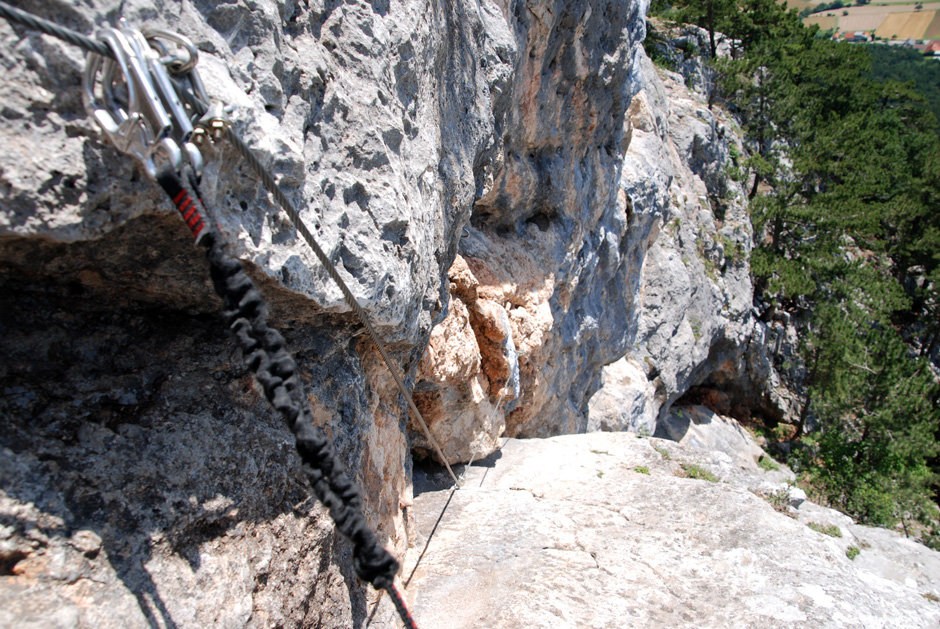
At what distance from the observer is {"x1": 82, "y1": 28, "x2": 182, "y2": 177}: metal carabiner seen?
1.72 metres

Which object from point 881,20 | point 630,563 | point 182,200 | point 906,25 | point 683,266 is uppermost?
point 881,20

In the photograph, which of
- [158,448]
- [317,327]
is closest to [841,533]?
[317,327]

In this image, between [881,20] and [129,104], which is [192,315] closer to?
[129,104]

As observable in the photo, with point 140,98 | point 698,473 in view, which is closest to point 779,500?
point 698,473

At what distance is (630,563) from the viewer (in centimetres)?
457

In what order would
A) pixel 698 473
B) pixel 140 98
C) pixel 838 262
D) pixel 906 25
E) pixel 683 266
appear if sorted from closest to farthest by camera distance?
pixel 140 98 < pixel 698 473 < pixel 683 266 < pixel 838 262 < pixel 906 25

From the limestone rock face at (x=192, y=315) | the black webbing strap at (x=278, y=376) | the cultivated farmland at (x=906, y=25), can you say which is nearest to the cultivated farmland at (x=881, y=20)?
the cultivated farmland at (x=906, y=25)

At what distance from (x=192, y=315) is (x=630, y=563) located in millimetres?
3978

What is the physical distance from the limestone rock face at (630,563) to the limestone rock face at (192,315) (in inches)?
41.7

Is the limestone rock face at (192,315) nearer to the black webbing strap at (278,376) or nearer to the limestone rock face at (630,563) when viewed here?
the black webbing strap at (278,376)

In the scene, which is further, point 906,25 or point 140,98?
point 906,25

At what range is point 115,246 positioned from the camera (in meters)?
2.14

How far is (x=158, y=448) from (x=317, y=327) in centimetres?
107

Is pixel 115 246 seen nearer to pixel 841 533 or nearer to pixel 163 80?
pixel 163 80
